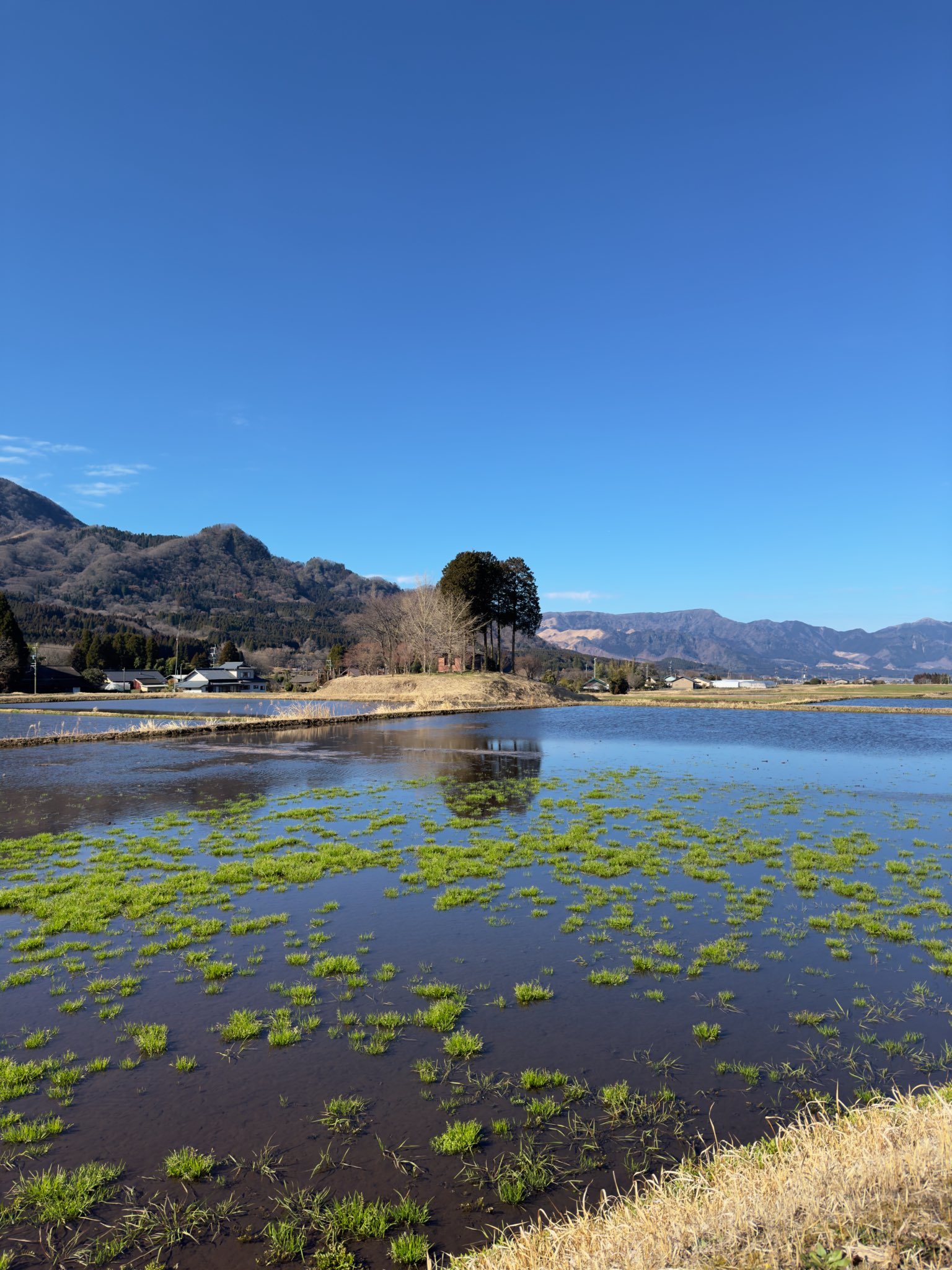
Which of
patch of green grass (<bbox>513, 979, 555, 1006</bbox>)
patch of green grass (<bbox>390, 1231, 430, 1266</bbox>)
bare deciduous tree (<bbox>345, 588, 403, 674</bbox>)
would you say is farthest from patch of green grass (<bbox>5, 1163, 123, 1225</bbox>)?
bare deciduous tree (<bbox>345, 588, 403, 674</bbox>)

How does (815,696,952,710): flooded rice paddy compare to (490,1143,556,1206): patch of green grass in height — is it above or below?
below

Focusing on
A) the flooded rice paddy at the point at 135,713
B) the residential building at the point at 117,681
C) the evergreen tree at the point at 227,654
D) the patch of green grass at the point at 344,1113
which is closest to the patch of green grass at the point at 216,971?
the patch of green grass at the point at 344,1113

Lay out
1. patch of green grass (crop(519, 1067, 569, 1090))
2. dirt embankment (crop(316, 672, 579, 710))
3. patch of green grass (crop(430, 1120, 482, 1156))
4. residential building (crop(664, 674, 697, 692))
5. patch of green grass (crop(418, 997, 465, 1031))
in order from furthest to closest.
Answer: residential building (crop(664, 674, 697, 692)), dirt embankment (crop(316, 672, 579, 710)), patch of green grass (crop(418, 997, 465, 1031)), patch of green grass (crop(519, 1067, 569, 1090)), patch of green grass (crop(430, 1120, 482, 1156))

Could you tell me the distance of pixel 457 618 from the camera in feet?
245

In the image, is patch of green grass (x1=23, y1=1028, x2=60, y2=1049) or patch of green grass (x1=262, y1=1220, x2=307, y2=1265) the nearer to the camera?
patch of green grass (x1=262, y1=1220, x2=307, y2=1265)

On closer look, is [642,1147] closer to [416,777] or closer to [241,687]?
[416,777]

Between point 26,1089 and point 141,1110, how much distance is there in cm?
110

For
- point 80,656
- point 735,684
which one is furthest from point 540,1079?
point 735,684

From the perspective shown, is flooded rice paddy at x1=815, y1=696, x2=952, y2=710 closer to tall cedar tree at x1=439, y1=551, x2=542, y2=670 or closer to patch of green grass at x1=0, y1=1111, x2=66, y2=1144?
tall cedar tree at x1=439, y1=551, x2=542, y2=670

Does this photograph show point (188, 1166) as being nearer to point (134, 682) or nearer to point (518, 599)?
point (518, 599)

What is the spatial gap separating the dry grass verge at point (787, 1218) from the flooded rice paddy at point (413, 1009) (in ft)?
2.58

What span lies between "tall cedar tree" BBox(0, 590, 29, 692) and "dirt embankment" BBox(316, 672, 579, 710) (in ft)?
134

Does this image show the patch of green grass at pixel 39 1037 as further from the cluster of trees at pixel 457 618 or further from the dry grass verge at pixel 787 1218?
the cluster of trees at pixel 457 618

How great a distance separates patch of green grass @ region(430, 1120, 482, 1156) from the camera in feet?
15.9
